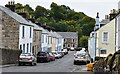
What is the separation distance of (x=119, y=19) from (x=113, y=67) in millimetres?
37401

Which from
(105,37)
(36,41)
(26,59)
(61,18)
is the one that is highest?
(61,18)

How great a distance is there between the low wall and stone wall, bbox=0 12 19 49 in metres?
4.04

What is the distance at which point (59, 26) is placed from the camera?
14925 cm

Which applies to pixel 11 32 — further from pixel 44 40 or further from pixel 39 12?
pixel 39 12

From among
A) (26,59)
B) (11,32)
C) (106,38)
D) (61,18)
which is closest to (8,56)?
(26,59)

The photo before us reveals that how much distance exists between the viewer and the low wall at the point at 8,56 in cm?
3483

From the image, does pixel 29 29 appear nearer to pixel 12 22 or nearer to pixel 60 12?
pixel 12 22

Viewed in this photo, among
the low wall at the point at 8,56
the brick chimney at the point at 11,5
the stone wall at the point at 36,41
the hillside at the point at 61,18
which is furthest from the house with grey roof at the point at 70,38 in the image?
the low wall at the point at 8,56

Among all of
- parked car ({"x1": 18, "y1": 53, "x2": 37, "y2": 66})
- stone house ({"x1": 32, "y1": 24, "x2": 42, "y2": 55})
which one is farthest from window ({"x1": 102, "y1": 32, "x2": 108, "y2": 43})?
stone house ({"x1": 32, "y1": 24, "x2": 42, "y2": 55})

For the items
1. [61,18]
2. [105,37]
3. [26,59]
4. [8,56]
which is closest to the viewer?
[8,56]

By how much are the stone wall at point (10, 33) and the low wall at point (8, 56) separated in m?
4.04

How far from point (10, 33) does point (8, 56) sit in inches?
344

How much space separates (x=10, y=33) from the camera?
45.5 metres

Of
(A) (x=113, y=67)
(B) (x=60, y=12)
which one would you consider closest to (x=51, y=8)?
(B) (x=60, y=12)
